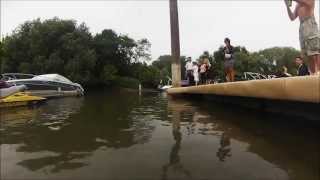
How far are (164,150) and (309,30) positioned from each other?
11.2 ft

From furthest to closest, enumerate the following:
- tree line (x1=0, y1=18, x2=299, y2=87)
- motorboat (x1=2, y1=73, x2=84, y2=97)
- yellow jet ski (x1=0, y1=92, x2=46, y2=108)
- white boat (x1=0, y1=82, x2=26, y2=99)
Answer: tree line (x1=0, y1=18, x2=299, y2=87) → motorboat (x1=2, y1=73, x2=84, y2=97) → white boat (x1=0, y1=82, x2=26, y2=99) → yellow jet ski (x1=0, y1=92, x2=46, y2=108)

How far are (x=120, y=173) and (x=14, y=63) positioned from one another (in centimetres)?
4378

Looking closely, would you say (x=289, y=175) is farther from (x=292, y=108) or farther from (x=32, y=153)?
(x=292, y=108)

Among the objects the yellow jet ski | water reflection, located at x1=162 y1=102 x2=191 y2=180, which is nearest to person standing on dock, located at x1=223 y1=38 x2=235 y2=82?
water reflection, located at x1=162 y1=102 x2=191 y2=180

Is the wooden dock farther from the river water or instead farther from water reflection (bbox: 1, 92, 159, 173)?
water reflection (bbox: 1, 92, 159, 173)

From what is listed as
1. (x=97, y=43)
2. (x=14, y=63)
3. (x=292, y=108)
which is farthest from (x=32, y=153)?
(x=97, y=43)

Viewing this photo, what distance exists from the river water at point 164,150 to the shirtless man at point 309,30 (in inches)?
48.3

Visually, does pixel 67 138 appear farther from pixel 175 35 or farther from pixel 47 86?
pixel 47 86

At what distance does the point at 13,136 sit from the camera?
667 centimetres

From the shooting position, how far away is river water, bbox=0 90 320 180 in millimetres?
4340

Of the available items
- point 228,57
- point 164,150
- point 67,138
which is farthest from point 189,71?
point 164,150

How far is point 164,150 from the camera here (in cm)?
541

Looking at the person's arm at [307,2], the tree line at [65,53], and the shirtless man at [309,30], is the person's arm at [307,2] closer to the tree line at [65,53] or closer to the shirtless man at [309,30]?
the shirtless man at [309,30]

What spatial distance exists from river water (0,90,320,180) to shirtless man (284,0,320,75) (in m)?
1.23
